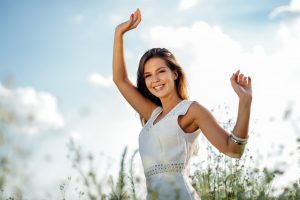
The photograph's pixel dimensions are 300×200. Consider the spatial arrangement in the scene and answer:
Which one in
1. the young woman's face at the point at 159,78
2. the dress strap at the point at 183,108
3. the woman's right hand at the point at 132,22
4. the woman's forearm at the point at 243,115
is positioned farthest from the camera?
the woman's right hand at the point at 132,22

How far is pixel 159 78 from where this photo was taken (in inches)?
161

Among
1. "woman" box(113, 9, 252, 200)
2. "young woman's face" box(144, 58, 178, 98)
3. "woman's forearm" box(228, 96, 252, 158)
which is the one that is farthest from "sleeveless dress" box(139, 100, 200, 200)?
"woman's forearm" box(228, 96, 252, 158)

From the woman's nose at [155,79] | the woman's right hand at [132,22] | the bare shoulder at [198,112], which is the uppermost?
the woman's right hand at [132,22]

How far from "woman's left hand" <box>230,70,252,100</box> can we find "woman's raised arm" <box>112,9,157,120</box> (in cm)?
138

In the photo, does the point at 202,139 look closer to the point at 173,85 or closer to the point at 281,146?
the point at 173,85

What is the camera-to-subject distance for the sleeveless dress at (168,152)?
3.62 meters

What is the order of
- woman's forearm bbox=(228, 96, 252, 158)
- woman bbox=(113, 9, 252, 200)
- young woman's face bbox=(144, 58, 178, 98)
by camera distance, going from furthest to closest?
young woman's face bbox=(144, 58, 178, 98) → woman bbox=(113, 9, 252, 200) → woman's forearm bbox=(228, 96, 252, 158)

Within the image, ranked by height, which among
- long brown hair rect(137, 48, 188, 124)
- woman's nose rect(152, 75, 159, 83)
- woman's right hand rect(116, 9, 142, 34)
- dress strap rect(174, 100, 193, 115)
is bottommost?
dress strap rect(174, 100, 193, 115)

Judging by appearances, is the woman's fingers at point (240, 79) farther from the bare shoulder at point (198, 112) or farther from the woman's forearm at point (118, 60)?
the woman's forearm at point (118, 60)

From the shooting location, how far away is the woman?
316 centimetres

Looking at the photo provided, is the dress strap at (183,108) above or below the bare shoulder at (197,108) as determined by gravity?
above

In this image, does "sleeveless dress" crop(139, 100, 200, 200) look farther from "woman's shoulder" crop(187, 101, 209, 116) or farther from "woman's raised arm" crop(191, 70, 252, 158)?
"woman's raised arm" crop(191, 70, 252, 158)

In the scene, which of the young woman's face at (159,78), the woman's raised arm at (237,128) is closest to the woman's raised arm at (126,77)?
the young woman's face at (159,78)

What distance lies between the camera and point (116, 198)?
2291mm
